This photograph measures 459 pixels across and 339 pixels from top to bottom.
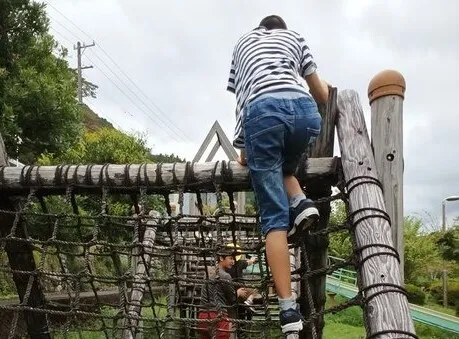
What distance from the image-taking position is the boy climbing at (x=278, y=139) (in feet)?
6.03

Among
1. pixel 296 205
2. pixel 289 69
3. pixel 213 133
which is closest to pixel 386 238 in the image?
pixel 296 205

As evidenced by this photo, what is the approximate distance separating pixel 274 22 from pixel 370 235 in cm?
90

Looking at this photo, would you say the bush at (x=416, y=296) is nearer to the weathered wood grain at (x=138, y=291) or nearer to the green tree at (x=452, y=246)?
the green tree at (x=452, y=246)

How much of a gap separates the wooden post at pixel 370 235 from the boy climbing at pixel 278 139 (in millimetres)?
184

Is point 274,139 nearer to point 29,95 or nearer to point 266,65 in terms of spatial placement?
point 266,65

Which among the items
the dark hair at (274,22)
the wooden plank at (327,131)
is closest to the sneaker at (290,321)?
the wooden plank at (327,131)

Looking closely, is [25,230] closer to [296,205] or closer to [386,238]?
[296,205]

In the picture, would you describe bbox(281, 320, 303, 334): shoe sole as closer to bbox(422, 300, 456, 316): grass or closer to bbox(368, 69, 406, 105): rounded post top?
bbox(368, 69, 406, 105): rounded post top

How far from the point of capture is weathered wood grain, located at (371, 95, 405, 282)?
2.06m

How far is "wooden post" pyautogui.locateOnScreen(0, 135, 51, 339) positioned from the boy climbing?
1.23 metres

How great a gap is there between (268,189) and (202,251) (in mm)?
531

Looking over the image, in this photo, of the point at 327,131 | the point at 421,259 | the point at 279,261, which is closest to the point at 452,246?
the point at 421,259

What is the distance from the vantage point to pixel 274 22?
2254mm

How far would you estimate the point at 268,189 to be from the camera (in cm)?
193
